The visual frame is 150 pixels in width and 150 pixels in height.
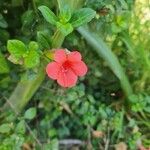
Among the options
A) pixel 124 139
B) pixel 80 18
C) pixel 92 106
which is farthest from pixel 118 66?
pixel 80 18

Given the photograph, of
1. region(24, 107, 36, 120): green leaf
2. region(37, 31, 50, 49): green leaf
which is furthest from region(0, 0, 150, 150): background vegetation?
region(37, 31, 50, 49): green leaf

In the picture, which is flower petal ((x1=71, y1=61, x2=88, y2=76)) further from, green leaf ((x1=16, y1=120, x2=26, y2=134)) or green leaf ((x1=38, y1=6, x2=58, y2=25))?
green leaf ((x1=16, y1=120, x2=26, y2=134))

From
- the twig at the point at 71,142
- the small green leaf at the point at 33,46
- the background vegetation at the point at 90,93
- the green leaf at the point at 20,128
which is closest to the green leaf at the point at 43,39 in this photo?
the small green leaf at the point at 33,46

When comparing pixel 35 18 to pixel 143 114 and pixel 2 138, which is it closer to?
pixel 2 138

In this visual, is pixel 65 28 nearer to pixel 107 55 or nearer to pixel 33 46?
pixel 33 46

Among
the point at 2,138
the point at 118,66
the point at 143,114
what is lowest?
the point at 2,138

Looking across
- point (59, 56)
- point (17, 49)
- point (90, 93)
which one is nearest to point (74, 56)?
point (59, 56)
